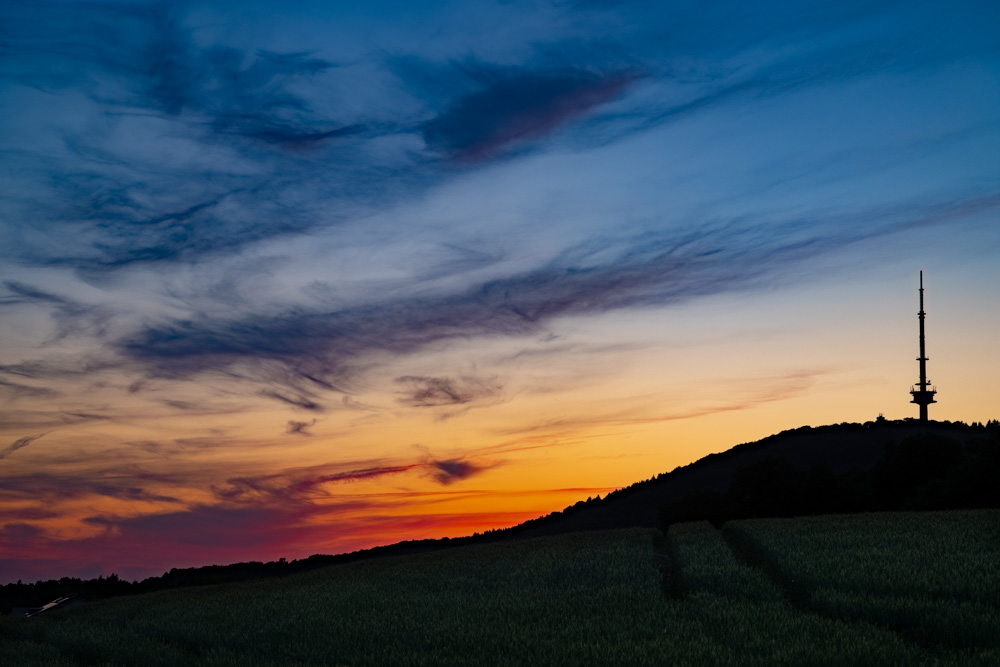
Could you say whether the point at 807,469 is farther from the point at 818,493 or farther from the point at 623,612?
the point at 623,612

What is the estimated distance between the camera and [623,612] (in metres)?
22.6

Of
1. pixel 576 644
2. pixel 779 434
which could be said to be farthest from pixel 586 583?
pixel 779 434

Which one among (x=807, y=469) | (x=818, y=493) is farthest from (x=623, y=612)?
(x=807, y=469)

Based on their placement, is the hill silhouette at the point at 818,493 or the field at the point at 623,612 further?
the hill silhouette at the point at 818,493

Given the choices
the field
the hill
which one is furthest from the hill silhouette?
the field

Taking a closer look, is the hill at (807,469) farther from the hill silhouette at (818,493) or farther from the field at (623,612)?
the field at (623,612)

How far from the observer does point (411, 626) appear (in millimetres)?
23203

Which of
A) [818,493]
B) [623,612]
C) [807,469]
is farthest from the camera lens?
[807,469]

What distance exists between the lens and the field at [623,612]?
18.4 m

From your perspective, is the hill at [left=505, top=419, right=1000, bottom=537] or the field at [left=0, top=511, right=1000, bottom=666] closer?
the field at [left=0, top=511, right=1000, bottom=666]

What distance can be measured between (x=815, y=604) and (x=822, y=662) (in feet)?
20.6

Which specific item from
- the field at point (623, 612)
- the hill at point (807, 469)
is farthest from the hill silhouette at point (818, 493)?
the field at point (623, 612)

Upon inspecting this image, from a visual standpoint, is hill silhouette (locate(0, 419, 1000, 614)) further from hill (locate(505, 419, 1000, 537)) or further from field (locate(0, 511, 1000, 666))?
field (locate(0, 511, 1000, 666))

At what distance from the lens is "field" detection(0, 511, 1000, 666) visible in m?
18.4
